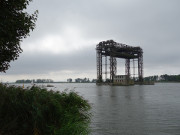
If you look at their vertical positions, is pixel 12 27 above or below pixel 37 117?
above

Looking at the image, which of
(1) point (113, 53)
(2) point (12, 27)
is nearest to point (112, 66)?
(1) point (113, 53)

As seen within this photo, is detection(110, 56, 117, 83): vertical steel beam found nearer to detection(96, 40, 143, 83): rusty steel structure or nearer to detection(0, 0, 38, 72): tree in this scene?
detection(96, 40, 143, 83): rusty steel structure

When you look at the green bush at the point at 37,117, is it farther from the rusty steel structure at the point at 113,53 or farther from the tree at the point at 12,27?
the rusty steel structure at the point at 113,53

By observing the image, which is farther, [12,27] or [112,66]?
[112,66]

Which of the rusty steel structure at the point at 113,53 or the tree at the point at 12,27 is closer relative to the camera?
the tree at the point at 12,27

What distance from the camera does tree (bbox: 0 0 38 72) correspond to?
10278mm

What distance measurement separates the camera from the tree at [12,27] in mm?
10278

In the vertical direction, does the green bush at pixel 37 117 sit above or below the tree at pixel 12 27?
below

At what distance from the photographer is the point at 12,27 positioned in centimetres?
1048

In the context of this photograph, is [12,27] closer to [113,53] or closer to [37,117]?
[37,117]

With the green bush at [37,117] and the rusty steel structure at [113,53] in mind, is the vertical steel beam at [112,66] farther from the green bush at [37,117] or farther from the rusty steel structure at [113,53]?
the green bush at [37,117]

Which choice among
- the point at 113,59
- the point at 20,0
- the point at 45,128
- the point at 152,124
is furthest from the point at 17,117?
the point at 113,59

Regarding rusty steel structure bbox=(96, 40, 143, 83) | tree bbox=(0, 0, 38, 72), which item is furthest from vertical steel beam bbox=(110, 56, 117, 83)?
tree bbox=(0, 0, 38, 72)

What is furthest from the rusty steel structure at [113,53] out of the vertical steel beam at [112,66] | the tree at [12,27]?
the tree at [12,27]
